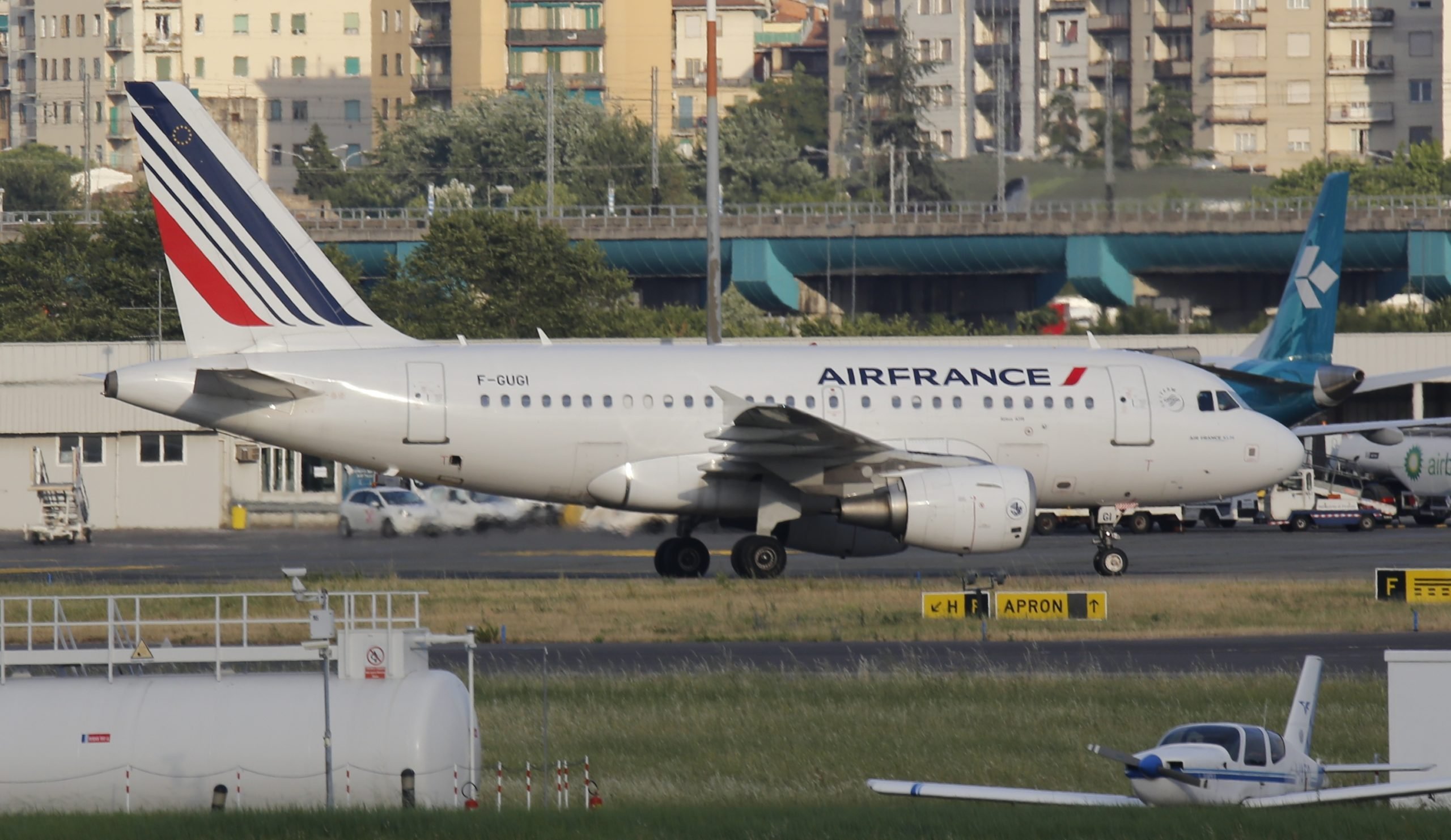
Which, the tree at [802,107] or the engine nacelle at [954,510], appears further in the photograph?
the tree at [802,107]

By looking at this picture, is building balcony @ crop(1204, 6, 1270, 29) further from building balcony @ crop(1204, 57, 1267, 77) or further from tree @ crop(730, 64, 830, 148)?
tree @ crop(730, 64, 830, 148)

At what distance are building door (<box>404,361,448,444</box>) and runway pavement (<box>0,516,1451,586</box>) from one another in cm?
495

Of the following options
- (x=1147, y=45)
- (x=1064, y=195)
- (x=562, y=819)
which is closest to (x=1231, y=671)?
(x=562, y=819)

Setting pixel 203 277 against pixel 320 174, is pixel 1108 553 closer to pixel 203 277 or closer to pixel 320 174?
Result: pixel 203 277

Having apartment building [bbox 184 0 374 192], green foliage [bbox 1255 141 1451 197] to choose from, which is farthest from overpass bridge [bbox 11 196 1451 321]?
apartment building [bbox 184 0 374 192]

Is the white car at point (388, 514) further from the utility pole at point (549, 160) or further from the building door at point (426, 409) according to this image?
the utility pole at point (549, 160)

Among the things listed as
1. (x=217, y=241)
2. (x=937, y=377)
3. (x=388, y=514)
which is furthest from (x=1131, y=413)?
(x=388, y=514)

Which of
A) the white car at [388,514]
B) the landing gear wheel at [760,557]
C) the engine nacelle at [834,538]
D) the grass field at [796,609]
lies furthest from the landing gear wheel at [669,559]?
the white car at [388,514]

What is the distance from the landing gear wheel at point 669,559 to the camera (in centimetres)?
3522

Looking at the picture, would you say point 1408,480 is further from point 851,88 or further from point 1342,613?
point 851,88

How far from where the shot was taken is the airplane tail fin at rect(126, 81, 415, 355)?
110 feet

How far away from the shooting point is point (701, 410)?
3409 cm

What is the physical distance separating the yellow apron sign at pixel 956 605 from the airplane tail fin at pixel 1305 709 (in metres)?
13.3

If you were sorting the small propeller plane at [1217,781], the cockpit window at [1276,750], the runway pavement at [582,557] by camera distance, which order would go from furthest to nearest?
1. the runway pavement at [582,557]
2. the cockpit window at [1276,750]
3. the small propeller plane at [1217,781]
